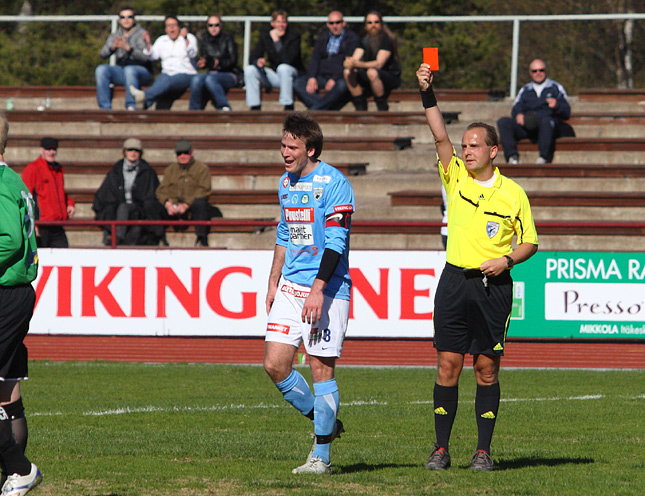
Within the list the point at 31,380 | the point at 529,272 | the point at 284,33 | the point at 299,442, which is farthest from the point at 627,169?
the point at 299,442

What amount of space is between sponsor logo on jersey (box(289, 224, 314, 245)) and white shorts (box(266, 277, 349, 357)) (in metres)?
0.26

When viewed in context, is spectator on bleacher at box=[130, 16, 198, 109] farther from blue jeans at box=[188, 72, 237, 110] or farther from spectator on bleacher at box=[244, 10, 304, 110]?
spectator on bleacher at box=[244, 10, 304, 110]

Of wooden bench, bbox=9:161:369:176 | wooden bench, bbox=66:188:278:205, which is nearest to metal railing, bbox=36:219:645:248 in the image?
wooden bench, bbox=66:188:278:205

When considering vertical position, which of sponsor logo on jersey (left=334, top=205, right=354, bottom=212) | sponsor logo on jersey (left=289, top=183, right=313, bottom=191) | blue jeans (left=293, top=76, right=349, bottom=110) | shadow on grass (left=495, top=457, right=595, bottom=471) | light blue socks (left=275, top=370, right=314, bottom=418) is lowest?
shadow on grass (left=495, top=457, right=595, bottom=471)

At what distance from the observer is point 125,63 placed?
20688 mm

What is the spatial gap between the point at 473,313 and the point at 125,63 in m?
15.4

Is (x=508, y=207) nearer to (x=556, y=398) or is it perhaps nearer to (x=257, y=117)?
(x=556, y=398)

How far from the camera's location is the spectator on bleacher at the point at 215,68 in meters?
19.8

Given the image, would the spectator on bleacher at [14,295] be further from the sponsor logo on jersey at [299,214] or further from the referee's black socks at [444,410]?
the referee's black socks at [444,410]

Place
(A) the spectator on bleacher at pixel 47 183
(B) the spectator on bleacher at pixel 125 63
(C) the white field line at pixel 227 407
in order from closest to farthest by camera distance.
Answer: (C) the white field line at pixel 227 407 → (A) the spectator on bleacher at pixel 47 183 → (B) the spectator on bleacher at pixel 125 63

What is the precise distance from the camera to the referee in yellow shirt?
650 cm

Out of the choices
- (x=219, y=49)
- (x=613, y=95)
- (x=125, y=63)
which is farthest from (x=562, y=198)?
(x=125, y=63)

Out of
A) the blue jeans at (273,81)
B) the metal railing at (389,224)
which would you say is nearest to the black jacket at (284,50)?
the blue jeans at (273,81)

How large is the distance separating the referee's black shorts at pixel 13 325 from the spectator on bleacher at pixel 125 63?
15.4 metres
